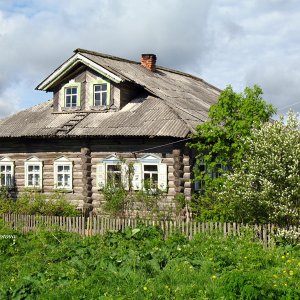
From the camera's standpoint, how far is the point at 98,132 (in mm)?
18453

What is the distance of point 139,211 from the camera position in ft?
59.3

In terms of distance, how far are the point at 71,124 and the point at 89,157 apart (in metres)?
1.55

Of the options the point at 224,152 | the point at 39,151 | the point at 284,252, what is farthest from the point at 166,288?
the point at 39,151

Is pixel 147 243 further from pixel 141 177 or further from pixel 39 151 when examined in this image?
pixel 39 151

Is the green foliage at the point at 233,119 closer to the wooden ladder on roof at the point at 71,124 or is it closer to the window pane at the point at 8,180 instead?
the wooden ladder on roof at the point at 71,124

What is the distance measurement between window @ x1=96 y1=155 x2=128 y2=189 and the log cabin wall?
0.22 meters

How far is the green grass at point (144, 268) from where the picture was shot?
26.7ft

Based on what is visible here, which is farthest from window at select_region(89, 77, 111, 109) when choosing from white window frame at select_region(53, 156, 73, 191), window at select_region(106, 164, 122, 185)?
window at select_region(106, 164, 122, 185)

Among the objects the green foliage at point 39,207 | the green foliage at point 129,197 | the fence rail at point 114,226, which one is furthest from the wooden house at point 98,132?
the fence rail at point 114,226

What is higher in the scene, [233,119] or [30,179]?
[233,119]

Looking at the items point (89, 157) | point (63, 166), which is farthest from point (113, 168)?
point (63, 166)

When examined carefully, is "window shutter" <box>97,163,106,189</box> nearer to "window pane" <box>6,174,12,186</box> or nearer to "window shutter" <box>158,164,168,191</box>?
"window shutter" <box>158,164,168,191</box>

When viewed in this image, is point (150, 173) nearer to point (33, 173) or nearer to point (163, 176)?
point (163, 176)

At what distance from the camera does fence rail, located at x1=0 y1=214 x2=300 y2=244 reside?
42.4 ft
